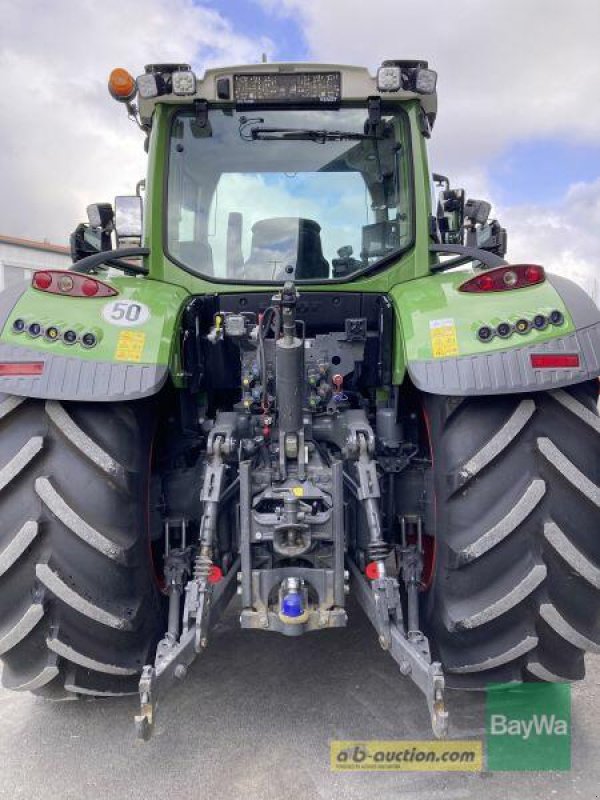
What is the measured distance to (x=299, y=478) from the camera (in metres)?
2.41

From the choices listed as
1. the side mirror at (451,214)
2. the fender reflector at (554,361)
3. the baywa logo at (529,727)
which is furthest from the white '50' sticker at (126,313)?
the baywa logo at (529,727)

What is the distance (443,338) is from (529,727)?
1.55 m

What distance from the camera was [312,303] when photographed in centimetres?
298

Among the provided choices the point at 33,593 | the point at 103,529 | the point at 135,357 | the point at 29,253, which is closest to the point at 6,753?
the point at 33,593

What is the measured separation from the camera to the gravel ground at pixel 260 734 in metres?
2.19

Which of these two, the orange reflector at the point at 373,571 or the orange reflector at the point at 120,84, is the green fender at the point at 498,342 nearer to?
the orange reflector at the point at 373,571

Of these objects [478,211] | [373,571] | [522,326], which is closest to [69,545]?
[373,571]

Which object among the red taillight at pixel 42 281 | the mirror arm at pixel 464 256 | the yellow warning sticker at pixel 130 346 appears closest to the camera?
the yellow warning sticker at pixel 130 346

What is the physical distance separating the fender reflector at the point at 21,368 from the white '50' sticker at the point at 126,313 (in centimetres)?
30

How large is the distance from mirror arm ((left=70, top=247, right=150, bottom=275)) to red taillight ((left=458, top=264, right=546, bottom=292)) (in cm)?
163

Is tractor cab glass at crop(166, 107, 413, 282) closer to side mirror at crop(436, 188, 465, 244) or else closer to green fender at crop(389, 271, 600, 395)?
side mirror at crop(436, 188, 465, 244)

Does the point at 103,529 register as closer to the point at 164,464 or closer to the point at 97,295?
the point at 164,464

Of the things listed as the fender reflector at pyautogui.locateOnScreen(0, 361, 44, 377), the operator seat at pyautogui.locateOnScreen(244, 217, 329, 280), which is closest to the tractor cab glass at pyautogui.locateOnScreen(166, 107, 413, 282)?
the operator seat at pyautogui.locateOnScreen(244, 217, 329, 280)

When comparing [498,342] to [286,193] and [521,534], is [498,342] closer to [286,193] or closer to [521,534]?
[521,534]
